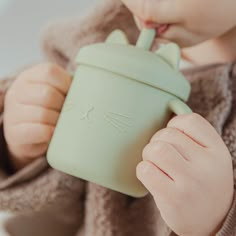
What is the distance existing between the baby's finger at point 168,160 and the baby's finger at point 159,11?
136 mm

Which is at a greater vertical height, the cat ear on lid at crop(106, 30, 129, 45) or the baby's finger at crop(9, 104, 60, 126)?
the cat ear on lid at crop(106, 30, 129, 45)

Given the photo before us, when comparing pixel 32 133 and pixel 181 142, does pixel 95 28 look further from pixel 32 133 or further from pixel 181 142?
pixel 181 142

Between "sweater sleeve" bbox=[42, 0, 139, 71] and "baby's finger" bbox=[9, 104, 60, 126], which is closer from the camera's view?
"baby's finger" bbox=[9, 104, 60, 126]

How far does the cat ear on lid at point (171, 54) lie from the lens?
637 millimetres

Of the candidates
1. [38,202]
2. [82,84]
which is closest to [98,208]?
[38,202]

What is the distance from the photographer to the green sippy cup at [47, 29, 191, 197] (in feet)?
2.00

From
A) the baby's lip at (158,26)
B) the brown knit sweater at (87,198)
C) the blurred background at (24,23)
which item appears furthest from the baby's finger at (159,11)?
the blurred background at (24,23)

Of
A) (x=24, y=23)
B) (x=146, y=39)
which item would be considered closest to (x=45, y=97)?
(x=146, y=39)

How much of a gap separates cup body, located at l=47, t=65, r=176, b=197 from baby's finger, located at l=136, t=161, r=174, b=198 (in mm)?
32

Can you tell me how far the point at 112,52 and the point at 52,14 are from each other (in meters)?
0.58

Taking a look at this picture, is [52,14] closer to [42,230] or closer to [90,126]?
[42,230]

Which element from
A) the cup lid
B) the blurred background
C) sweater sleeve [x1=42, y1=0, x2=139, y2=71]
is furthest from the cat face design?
the blurred background

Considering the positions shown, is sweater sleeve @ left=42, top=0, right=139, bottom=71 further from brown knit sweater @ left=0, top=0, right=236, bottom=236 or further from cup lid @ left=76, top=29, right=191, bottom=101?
cup lid @ left=76, top=29, right=191, bottom=101

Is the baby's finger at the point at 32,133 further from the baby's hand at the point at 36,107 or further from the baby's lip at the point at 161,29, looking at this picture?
the baby's lip at the point at 161,29
